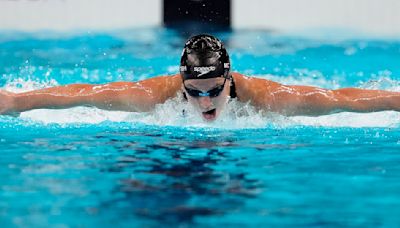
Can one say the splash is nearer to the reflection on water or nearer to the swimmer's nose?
the swimmer's nose

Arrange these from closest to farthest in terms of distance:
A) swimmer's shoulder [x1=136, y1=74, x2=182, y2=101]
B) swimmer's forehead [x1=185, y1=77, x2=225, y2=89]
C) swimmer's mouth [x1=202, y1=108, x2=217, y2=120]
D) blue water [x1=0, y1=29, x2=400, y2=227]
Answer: blue water [x1=0, y1=29, x2=400, y2=227] → swimmer's forehead [x1=185, y1=77, x2=225, y2=89] → swimmer's mouth [x1=202, y1=108, x2=217, y2=120] → swimmer's shoulder [x1=136, y1=74, x2=182, y2=101]

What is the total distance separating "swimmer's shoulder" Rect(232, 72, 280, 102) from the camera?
14.6 feet

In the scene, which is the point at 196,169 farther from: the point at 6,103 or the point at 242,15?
the point at 242,15

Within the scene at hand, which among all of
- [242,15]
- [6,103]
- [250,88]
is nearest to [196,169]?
[250,88]

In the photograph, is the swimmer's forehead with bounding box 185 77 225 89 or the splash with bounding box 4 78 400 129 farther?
the splash with bounding box 4 78 400 129

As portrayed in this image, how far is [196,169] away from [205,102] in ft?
3.41

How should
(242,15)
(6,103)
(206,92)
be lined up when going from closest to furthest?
(206,92) → (6,103) → (242,15)

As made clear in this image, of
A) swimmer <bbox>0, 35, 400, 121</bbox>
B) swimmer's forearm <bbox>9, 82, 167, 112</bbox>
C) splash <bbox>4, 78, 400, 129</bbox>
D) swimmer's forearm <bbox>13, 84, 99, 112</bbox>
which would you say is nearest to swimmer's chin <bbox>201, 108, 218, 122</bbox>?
swimmer <bbox>0, 35, 400, 121</bbox>

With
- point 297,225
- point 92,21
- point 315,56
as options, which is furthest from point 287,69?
point 297,225

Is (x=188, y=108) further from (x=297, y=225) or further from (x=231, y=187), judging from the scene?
(x=297, y=225)

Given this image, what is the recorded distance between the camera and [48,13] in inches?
336

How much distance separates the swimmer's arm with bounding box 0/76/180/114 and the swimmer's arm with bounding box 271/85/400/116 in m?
0.70

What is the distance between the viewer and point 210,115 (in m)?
4.35

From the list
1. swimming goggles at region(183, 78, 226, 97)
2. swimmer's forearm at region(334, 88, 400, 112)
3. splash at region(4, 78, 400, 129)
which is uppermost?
swimming goggles at region(183, 78, 226, 97)
